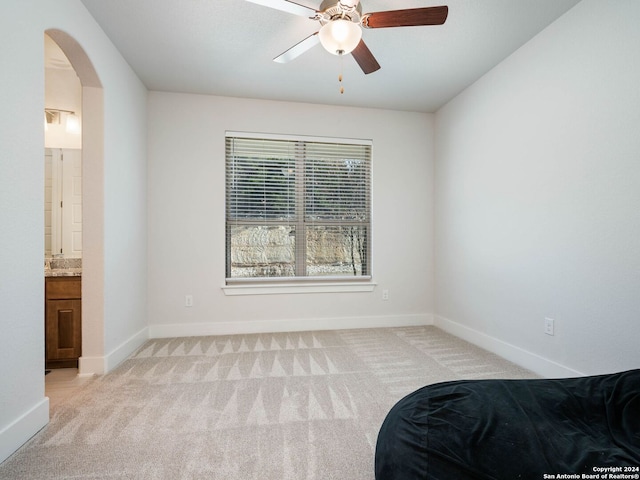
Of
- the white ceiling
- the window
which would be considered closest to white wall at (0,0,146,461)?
the white ceiling

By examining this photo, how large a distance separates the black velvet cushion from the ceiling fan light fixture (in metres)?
1.95

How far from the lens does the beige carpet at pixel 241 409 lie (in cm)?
147

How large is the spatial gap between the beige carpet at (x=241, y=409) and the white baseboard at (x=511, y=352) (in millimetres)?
97

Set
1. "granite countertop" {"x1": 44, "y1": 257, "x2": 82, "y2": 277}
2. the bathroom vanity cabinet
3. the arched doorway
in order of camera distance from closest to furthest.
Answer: the arched doorway → the bathroom vanity cabinet → "granite countertop" {"x1": 44, "y1": 257, "x2": 82, "y2": 277}

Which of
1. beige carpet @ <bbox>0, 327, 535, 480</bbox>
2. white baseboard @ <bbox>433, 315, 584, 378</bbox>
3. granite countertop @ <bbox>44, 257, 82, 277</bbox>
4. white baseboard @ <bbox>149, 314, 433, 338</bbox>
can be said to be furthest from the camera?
white baseboard @ <bbox>149, 314, 433, 338</bbox>

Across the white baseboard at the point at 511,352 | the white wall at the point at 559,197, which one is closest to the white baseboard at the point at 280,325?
the white baseboard at the point at 511,352

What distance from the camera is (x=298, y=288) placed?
3713 millimetres

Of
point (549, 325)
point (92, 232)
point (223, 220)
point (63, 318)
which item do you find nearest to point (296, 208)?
point (223, 220)

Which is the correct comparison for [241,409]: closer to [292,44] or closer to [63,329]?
[63,329]

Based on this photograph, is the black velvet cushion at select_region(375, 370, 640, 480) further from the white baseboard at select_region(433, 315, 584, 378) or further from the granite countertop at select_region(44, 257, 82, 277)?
the granite countertop at select_region(44, 257, 82, 277)

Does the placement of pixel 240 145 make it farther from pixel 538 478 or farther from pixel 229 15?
pixel 538 478

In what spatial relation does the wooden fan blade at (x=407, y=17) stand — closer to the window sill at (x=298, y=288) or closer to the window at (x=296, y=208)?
the window at (x=296, y=208)

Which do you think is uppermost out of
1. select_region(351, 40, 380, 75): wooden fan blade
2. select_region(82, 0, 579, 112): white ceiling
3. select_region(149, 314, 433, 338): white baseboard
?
select_region(82, 0, 579, 112): white ceiling

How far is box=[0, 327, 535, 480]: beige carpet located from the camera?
147cm
